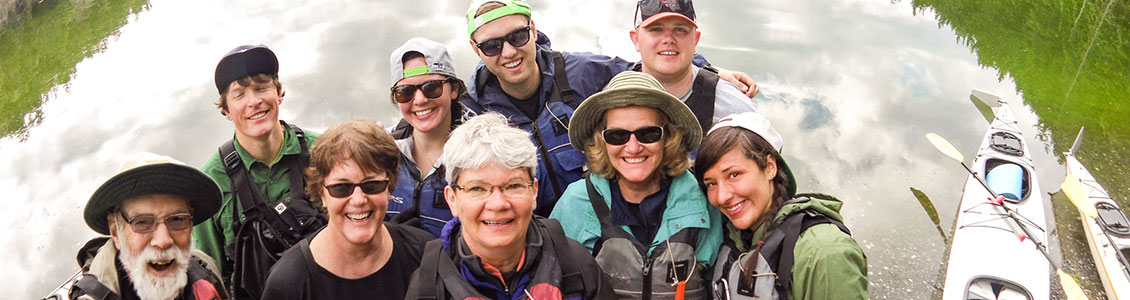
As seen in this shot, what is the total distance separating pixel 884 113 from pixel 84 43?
1024 inches

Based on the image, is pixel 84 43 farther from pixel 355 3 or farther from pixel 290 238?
pixel 290 238

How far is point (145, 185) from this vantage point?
2.79m

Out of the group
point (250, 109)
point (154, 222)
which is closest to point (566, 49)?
point (250, 109)

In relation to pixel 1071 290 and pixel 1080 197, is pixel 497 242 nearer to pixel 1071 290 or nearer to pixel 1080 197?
pixel 1071 290

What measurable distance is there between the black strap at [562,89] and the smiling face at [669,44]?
0.62m

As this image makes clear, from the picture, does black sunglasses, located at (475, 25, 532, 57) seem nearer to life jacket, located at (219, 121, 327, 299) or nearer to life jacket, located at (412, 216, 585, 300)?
life jacket, located at (219, 121, 327, 299)

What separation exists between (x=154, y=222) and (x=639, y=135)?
241 cm

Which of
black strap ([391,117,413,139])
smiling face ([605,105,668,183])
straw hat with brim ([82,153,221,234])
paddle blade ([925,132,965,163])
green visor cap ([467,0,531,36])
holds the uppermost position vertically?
green visor cap ([467,0,531,36])

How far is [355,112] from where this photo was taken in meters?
18.4

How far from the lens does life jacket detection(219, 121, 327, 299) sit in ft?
11.5

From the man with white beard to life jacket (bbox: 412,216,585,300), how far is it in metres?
1.31

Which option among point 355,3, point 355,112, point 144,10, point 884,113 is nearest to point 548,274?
point 355,112

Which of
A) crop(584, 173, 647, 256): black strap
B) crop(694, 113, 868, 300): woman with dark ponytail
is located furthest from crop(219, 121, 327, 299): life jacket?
crop(694, 113, 868, 300): woman with dark ponytail

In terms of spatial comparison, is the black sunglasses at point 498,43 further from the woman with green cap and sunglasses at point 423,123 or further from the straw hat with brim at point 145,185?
the straw hat with brim at point 145,185
